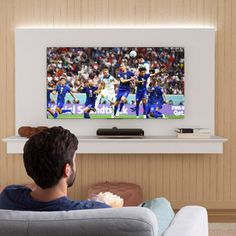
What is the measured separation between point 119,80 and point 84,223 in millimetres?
4071

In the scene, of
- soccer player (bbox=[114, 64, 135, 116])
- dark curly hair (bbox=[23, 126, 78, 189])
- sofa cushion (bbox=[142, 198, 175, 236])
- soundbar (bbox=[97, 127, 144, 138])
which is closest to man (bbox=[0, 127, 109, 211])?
dark curly hair (bbox=[23, 126, 78, 189])

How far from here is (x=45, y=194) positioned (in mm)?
1785

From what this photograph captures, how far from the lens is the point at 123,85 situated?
548 centimetres

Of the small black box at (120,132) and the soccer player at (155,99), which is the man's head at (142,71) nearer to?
the soccer player at (155,99)

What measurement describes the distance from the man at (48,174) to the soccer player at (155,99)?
146 inches

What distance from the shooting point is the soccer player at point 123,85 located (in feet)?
18.0

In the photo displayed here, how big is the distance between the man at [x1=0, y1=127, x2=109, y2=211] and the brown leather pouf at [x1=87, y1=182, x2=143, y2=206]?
3152mm

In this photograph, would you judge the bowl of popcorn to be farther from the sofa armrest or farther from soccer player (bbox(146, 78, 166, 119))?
soccer player (bbox(146, 78, 166, 119))

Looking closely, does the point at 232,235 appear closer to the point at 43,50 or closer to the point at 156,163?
the point at 156,163

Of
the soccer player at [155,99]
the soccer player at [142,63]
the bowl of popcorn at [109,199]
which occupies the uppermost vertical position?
the soccer player at [142,63]

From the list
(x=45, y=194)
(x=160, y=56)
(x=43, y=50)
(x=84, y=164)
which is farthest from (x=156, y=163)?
(x=45, y=194)

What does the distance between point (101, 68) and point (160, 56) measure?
65cm

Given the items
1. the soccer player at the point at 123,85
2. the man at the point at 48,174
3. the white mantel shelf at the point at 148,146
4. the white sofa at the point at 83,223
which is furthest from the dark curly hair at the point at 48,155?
the soccer player at the point at 123,85

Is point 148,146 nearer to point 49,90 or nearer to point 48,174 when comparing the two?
point 49,90
